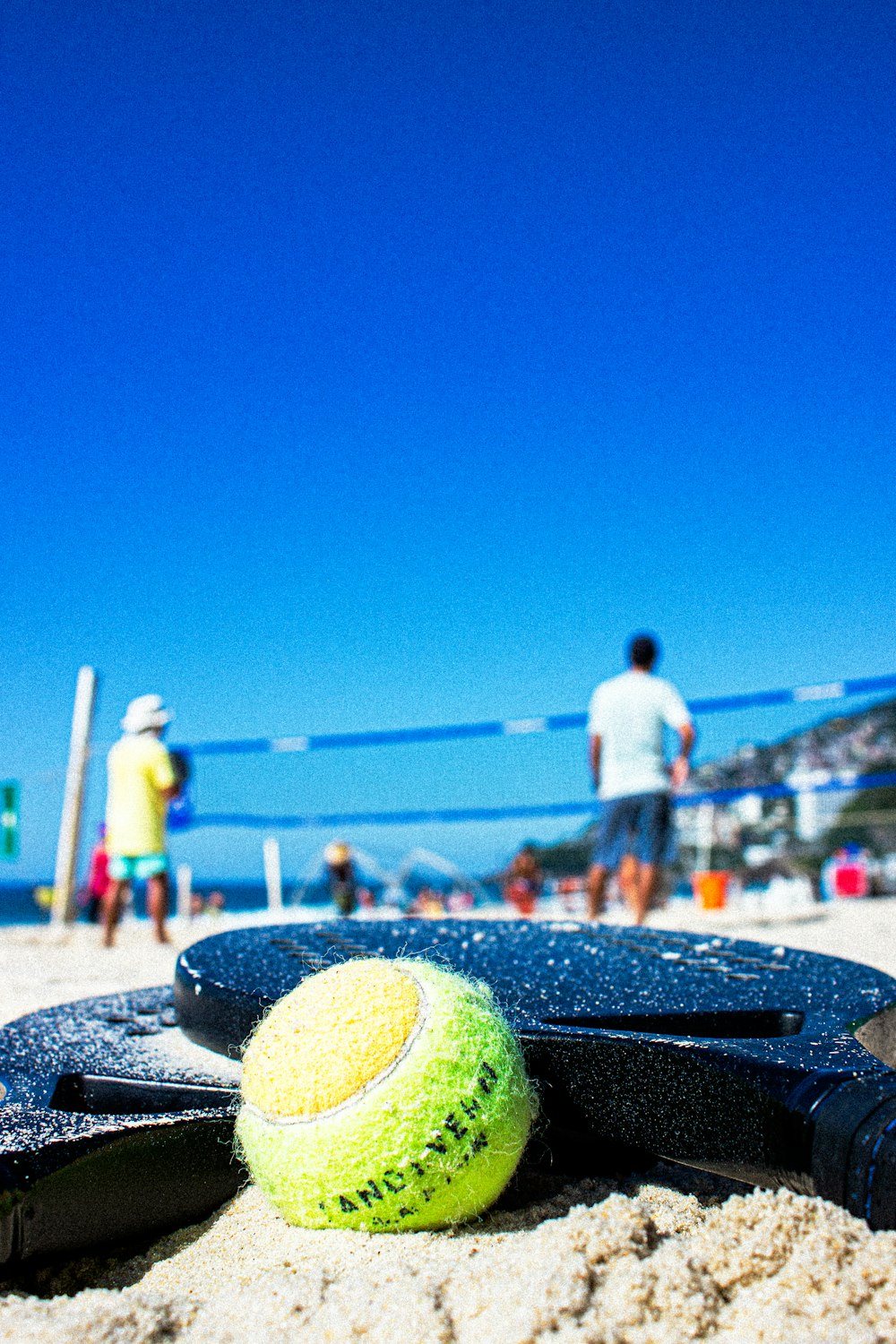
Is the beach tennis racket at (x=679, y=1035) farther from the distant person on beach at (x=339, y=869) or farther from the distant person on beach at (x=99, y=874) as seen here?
the distant person on beach at (x=339, y=869)

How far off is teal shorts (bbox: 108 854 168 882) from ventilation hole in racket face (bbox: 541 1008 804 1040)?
4.02m

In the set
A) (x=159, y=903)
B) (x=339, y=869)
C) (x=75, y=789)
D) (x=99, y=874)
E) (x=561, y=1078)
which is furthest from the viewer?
(x=339, y=869)

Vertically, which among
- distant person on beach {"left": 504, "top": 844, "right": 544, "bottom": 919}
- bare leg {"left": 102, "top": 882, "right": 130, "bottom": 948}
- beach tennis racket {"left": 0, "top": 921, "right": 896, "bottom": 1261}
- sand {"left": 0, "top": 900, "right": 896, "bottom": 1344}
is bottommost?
distant person on beach {"left": 504, "top": 844, "right": 544, "bottom": 919}

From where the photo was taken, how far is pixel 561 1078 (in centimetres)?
123

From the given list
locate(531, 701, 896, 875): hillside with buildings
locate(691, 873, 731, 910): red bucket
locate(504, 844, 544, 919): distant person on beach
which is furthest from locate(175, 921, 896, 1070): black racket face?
locate(504, 844, 544, 919): distant person on beach

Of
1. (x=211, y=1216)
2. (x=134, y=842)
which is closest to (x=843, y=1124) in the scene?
(x=211, y=1216)

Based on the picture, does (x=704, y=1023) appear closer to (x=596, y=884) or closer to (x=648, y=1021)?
(x=648, y=1021)

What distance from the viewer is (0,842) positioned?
23.2ft

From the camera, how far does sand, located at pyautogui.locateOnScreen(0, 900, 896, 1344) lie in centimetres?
88

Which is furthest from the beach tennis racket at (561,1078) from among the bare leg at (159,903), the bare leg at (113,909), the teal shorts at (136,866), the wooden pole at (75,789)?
the wooden pole at (75,789)

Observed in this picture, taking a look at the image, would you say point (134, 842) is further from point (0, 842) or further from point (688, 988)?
point (688, 988)

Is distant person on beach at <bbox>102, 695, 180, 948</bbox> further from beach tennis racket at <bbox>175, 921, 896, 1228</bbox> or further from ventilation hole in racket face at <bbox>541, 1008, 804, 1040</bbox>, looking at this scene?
ventilation hole in racket face at <bbox>541, 1008, 804, 1040</bbox>

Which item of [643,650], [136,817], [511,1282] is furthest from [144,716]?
[511,1282]

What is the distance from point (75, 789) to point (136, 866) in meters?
1.96
